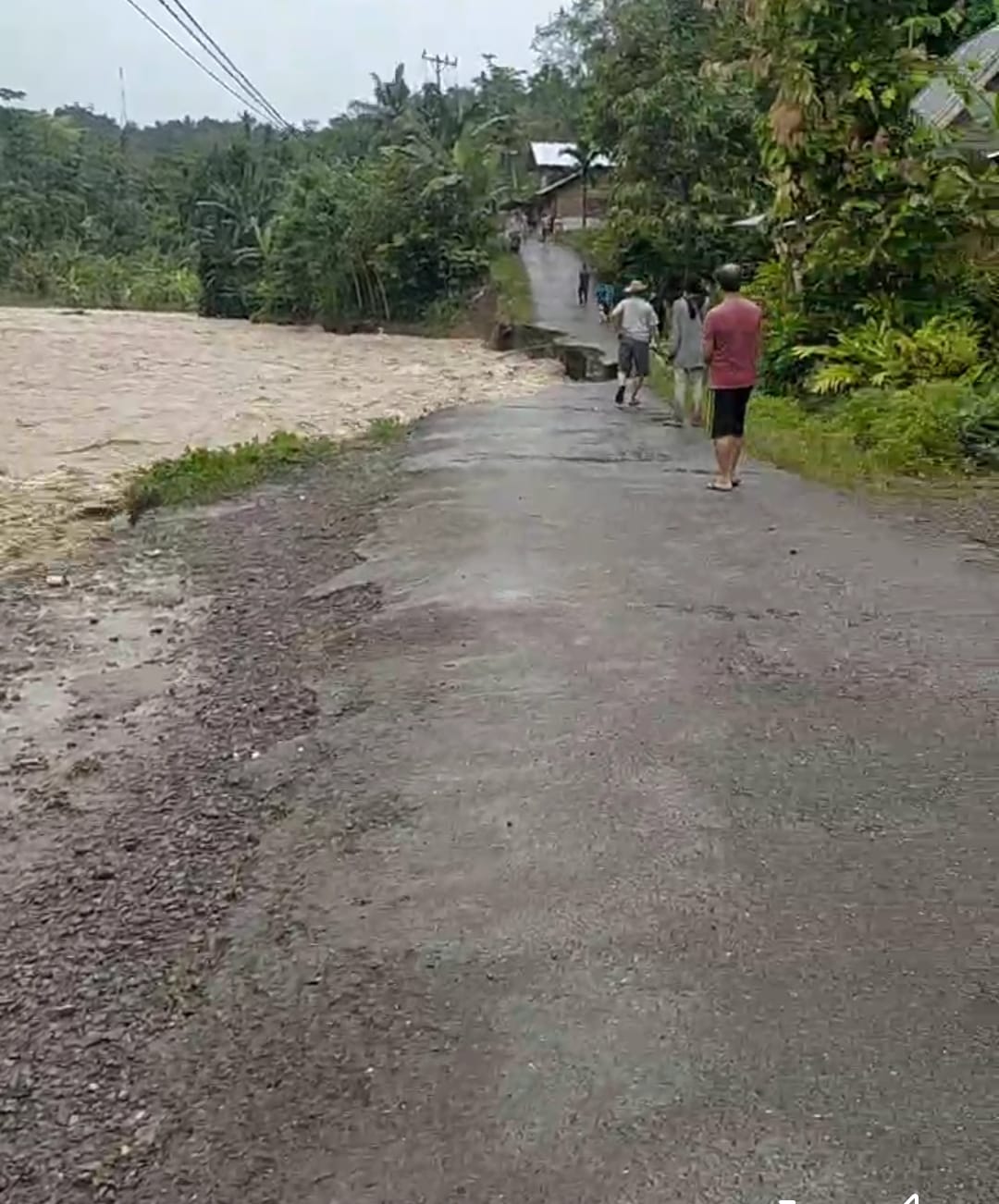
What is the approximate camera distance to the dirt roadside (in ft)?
11.6

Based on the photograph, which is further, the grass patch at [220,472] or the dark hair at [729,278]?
the grass patch at [220,472]

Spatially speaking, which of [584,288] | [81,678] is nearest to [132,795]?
[81,678]

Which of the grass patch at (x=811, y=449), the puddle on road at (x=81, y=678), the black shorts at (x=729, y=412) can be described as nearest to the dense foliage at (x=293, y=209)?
the grass patch at (x=811, y=449)

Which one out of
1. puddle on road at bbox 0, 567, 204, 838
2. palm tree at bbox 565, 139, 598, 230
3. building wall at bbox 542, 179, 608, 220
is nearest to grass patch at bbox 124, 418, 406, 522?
puddle on road at bbox 0, 567, 204, 838

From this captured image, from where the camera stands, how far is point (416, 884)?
441 cm

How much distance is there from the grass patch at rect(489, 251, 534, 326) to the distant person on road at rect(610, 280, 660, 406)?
15.8 meters

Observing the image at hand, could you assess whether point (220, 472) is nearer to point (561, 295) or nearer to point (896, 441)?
point (896, 441)

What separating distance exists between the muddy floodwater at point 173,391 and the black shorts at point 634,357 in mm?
4041

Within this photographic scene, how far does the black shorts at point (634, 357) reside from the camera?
1723 centimetres

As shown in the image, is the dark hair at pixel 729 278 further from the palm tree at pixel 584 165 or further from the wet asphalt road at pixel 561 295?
the palm tree at pixel 584 165

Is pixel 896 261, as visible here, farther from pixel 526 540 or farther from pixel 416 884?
pixel 416 884

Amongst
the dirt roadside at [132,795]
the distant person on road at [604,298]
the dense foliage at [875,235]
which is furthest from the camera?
the distant person on road at [604,298]

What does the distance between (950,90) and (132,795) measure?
57.1ft

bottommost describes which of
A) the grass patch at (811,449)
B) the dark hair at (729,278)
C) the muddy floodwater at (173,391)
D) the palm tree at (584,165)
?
the muddy floodwater at (173,391)
